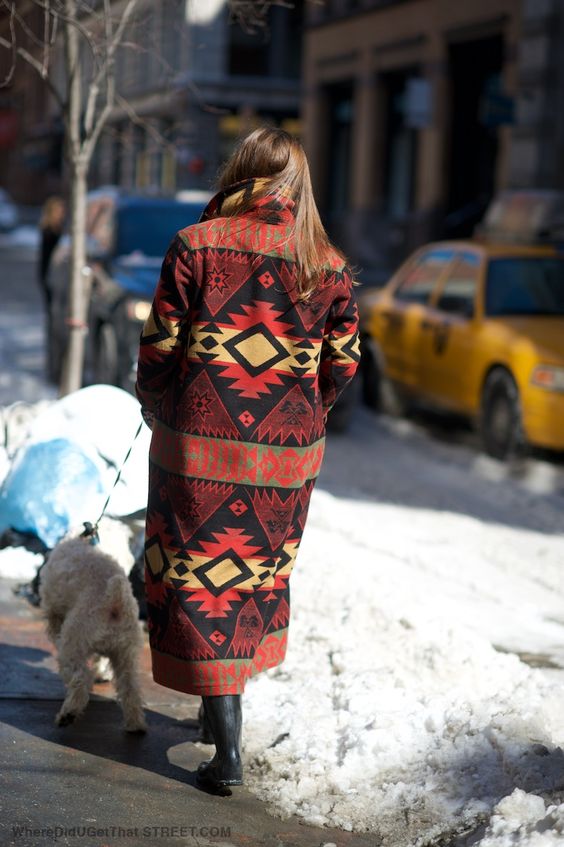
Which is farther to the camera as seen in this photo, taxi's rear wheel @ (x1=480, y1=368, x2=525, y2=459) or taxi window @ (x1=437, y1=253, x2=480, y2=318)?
taxi window @ (x1=437, y1=253, x2=480, y2=318)

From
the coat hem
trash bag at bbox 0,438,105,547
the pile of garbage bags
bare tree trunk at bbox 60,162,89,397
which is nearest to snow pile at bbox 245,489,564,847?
the coat hem

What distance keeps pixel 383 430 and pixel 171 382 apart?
815 centimetres

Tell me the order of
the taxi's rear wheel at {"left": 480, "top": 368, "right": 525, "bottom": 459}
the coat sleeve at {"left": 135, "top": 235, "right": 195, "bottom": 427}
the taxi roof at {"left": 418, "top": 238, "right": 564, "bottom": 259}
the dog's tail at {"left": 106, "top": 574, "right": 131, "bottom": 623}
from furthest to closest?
the taxi roof at {"left": 418, "top": 238, "right": 564, "bottom": 259} < the taxi's rear wheel at {"left": 480, "top": 368, "right": 525, "bottom": 459} < the dog's tail at {"left": 106, "top": 574, "right": 131, "bottom": 623} < the coat sleeve at {"left": 135, "top": 235, "right": 195, "bottom": 427}

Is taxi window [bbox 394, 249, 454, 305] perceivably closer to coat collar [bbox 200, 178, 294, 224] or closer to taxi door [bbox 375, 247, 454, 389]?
taxi door [bbox 375, 247, 454, 389]

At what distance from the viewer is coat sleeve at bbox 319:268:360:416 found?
167 inches

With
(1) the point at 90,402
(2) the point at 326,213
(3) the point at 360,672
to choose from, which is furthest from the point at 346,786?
(2) the point at 326,213

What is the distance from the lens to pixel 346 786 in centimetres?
421

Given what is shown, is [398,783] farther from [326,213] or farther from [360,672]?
[326,213]

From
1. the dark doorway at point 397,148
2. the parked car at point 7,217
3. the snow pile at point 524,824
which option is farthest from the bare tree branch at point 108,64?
the parked car at point 7,217

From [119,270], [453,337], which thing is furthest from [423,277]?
[119,270]

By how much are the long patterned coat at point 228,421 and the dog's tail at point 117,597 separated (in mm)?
360

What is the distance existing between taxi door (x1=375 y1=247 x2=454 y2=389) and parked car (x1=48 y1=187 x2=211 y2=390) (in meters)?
2.02

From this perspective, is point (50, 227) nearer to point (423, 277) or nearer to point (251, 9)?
point (423, 277)

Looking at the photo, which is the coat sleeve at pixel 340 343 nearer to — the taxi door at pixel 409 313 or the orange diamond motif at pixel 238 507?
the orange diamond motif at pixel 238 507
